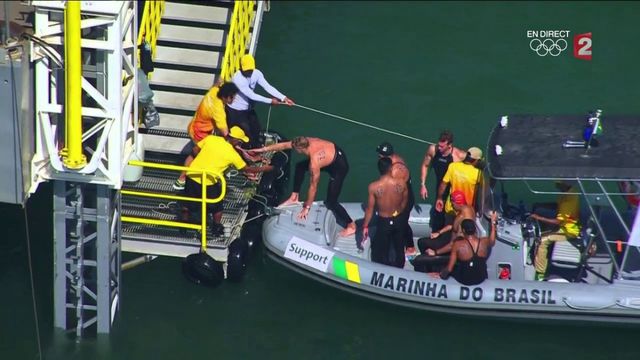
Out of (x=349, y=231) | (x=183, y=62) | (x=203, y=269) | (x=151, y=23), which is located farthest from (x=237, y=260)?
(x=151, y=23)

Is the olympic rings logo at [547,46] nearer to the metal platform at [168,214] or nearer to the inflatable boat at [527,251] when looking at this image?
the inflatable boat at [527,251]

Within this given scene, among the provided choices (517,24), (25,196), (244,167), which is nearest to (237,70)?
(244,167)

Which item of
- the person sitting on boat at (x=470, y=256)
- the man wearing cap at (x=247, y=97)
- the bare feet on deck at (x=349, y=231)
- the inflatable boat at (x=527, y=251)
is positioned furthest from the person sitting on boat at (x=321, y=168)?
the person sitting on boat at (x=470, y=256)

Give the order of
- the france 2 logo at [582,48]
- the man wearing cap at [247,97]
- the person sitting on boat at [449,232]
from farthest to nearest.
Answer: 1. the france 2 logo at [582,48]
2. the man wearing cap at [247,97]
3. the person sitting on boat at [449,232]

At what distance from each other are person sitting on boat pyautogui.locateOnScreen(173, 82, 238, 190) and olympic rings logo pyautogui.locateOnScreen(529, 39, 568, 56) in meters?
7.50

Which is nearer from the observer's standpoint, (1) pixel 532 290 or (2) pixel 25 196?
(2) pixel 25 196

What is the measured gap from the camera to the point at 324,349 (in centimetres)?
1482

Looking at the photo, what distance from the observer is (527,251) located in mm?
15547

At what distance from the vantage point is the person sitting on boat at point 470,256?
14.8 metres

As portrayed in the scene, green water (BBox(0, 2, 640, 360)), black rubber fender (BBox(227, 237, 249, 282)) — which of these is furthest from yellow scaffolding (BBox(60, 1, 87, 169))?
black rubber fender (BBox(227, 237, 249, 282))

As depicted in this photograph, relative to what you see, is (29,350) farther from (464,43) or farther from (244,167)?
(464,43)

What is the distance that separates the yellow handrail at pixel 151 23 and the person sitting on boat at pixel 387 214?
4678 millimetres

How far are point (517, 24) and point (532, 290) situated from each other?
9285 mm

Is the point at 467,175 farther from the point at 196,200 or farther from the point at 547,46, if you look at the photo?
the point at 547,46
